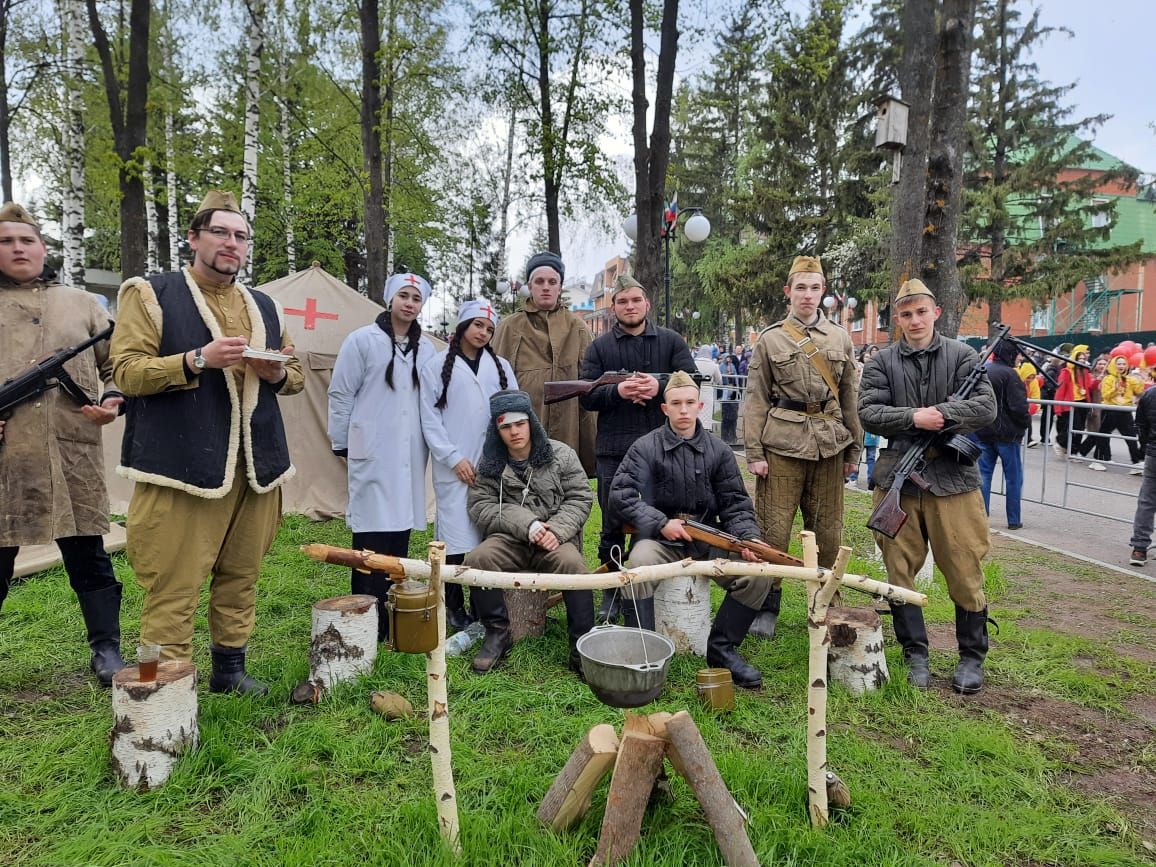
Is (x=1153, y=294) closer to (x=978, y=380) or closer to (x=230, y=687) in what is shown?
(x=978, y=380)

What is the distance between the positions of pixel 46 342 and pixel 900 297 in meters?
4.54

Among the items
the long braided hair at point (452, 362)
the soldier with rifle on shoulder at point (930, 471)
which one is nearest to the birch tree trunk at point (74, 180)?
the long braided hair at point (452, 362)

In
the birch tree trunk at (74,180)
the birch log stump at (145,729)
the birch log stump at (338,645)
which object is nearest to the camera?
the birch log stump at (145,729)

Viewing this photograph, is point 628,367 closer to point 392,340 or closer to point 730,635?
point 392,340

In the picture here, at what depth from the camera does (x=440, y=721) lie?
223 centimetres

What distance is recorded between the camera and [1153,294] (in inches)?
1289

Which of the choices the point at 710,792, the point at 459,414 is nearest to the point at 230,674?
the point at 459,414

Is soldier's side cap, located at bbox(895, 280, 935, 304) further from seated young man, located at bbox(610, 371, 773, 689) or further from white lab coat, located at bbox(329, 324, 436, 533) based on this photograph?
white lab coat, located at bbox(329, 324, 436, 533)

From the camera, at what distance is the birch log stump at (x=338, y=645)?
3570mm

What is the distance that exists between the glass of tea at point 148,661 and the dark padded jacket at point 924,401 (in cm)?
360

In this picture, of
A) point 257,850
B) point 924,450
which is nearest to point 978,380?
point 924,450

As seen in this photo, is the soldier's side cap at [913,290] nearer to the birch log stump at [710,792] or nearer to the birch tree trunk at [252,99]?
the birch log stump at [710,792]

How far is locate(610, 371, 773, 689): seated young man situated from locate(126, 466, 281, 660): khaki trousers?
6.41 ft

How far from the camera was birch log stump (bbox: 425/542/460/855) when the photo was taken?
2174 millimetres
